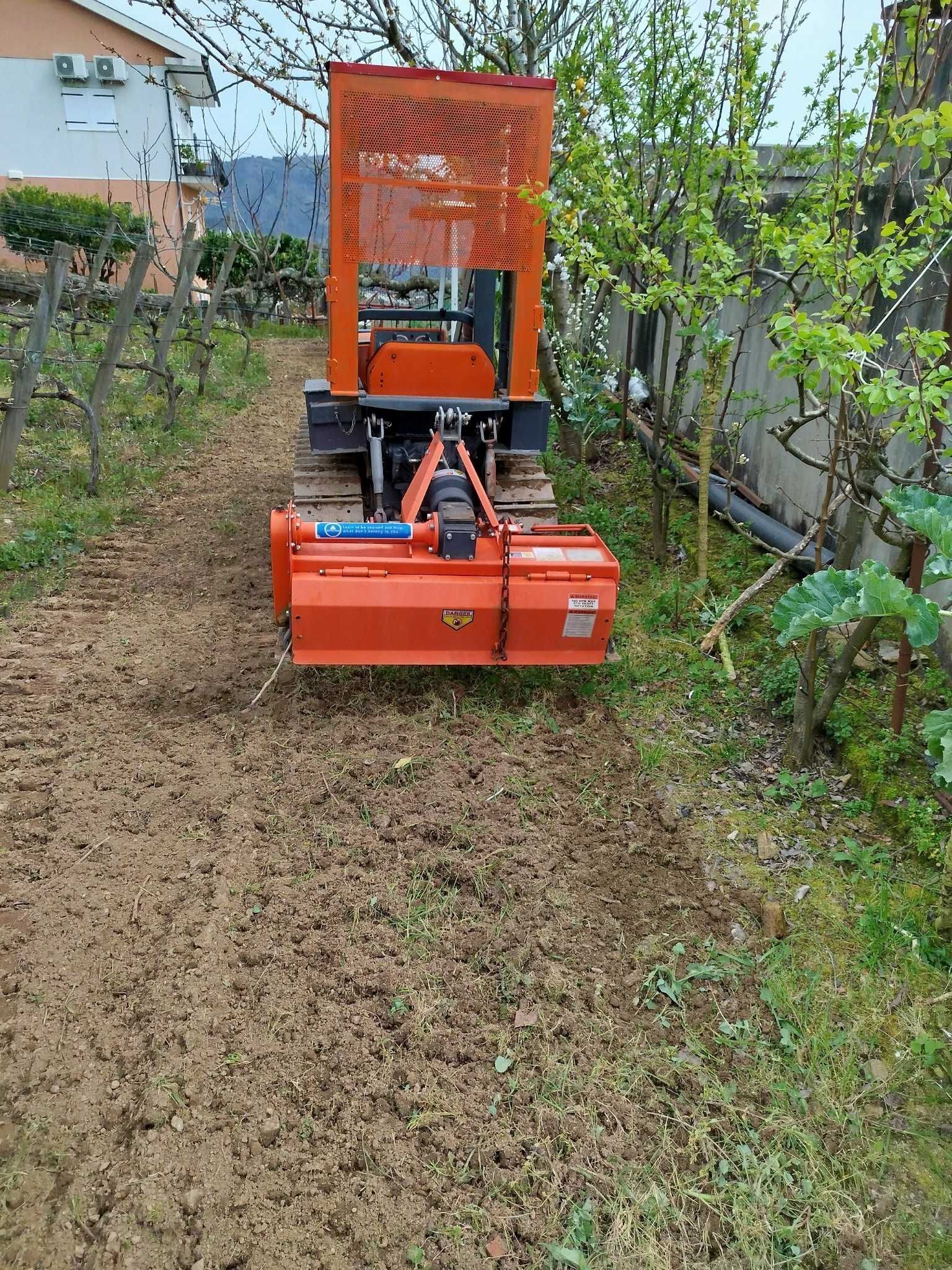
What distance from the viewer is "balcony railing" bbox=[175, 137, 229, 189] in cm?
1705

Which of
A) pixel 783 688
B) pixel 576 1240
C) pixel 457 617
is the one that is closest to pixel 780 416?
pixel 783 688

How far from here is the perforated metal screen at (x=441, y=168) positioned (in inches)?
169

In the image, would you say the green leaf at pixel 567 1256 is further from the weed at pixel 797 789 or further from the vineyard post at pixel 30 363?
the vineyard post at pixel 30 363

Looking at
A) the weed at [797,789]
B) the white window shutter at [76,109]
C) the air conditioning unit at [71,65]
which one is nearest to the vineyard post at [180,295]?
the weed at [797,789]

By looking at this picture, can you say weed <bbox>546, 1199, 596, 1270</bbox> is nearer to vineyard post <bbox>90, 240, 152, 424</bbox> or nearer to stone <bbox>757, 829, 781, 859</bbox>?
stone <bbox>757, 829, 781, 859</bbox>

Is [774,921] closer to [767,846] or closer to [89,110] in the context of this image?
[767,846]

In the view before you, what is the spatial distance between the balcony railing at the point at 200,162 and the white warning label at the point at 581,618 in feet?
45.2

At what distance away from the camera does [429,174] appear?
176 inches

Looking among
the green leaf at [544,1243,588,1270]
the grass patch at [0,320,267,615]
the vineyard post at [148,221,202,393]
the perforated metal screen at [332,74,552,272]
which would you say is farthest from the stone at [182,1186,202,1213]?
the vineyard post at [148,221,202,393]

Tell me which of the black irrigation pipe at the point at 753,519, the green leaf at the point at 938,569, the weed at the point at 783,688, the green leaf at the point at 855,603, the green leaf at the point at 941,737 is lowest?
the weed at the point at 783,688

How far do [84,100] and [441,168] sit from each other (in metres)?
27.4

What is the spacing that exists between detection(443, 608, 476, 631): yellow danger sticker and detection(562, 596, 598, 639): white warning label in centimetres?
44

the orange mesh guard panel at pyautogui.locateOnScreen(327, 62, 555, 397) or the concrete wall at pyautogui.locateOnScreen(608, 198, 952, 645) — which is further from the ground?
the orange mesh guard panel at pyautogui.locateOnScreen(327, 62, 555, 397)

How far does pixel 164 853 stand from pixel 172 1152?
121 cm
